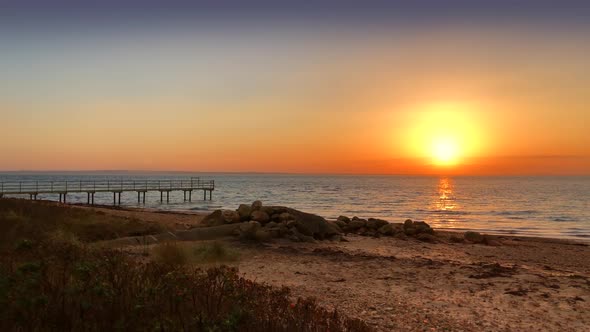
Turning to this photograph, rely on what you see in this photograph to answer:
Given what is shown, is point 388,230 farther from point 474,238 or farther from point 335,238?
point 335,238

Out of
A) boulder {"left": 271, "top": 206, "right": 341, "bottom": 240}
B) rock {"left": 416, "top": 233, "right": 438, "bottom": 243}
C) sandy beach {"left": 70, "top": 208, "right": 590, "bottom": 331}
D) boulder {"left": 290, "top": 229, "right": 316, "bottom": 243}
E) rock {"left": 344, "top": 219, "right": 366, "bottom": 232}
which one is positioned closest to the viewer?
sandy beach {"left": 70, "top": 208, "right": 590, "bottom": 331}

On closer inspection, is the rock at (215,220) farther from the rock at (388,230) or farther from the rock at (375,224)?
the rock at (388,230)

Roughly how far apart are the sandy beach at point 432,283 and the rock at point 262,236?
0.36m

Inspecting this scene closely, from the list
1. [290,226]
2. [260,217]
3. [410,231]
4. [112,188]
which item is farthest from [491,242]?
[112,188]

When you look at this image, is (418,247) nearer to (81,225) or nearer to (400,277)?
(400,277)

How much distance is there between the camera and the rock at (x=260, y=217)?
68.9 ft

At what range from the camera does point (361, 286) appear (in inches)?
447

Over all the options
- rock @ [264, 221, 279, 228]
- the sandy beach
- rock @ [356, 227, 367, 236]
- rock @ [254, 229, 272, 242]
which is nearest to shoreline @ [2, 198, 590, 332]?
the sandy beach

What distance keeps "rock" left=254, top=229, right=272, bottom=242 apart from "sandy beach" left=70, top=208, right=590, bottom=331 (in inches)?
14.2

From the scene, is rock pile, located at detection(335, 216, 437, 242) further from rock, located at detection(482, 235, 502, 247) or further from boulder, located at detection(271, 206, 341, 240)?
boulder, located at detection(271, 206, 341, 240)

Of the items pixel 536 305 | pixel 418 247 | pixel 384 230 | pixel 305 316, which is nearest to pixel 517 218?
pixel 384 230

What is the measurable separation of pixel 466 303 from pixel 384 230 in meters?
14.7

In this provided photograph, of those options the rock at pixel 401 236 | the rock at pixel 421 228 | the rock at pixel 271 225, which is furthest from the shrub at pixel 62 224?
the rock at pixel 421 228

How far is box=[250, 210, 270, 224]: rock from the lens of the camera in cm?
2102
